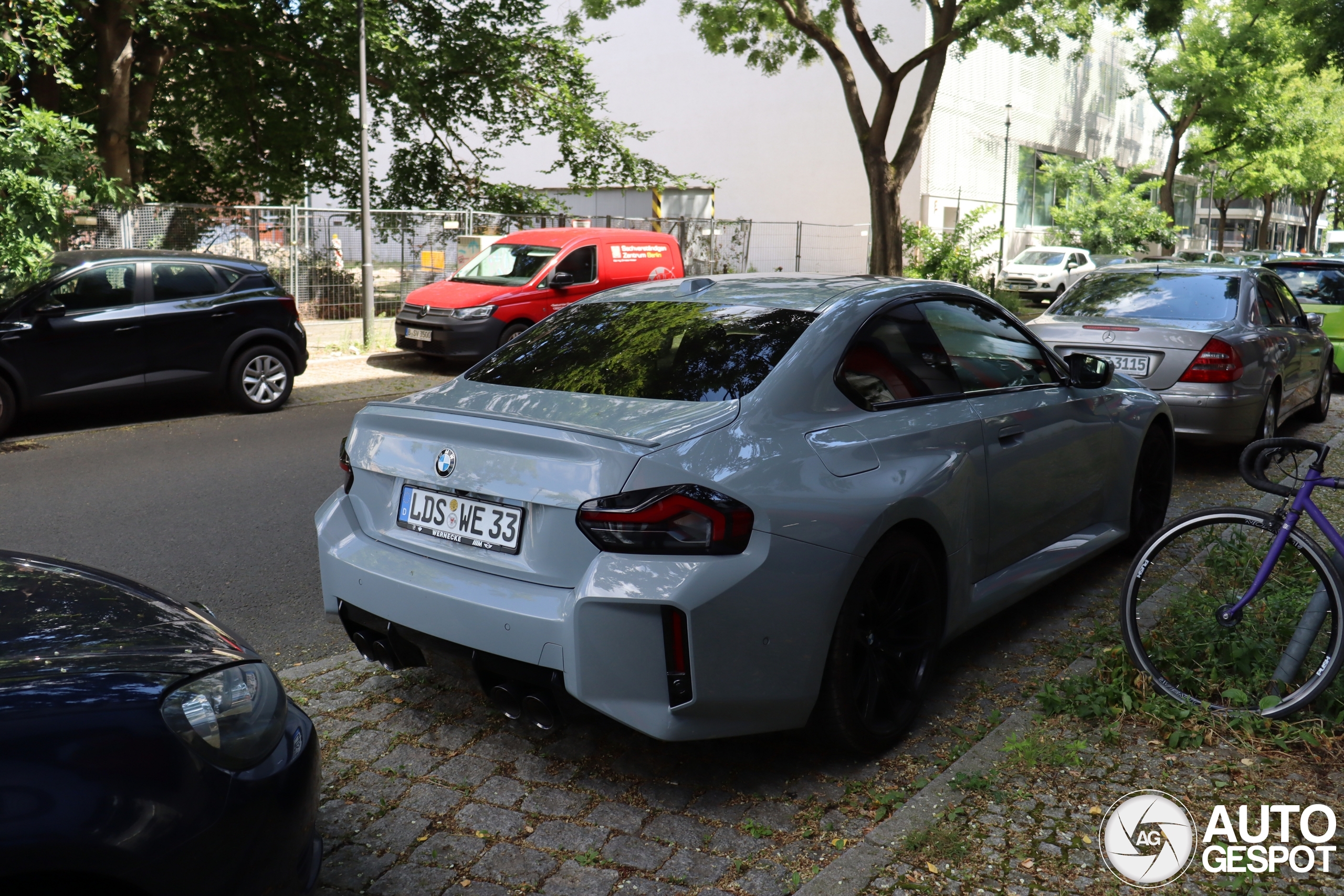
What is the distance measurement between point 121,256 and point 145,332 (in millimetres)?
732

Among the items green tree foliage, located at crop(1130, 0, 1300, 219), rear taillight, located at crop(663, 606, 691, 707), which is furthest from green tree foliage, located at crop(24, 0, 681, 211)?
green tree foliage, located at crop(1130, 0, 1300, 219)

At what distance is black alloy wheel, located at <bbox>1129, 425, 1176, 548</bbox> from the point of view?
19.4 ft

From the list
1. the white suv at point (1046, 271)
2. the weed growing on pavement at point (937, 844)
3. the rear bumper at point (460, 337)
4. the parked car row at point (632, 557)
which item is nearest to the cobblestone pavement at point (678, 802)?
the weed growing on pavement at point (937, 844)

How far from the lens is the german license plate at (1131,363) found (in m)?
8.13

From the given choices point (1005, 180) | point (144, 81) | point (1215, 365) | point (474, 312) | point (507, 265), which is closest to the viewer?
point (1215, 365)

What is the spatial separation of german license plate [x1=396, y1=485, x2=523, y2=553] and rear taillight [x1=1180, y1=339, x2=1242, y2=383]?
20.5ft

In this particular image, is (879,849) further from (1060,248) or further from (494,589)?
(1060,248)

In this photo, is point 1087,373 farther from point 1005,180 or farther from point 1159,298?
point 1005,180

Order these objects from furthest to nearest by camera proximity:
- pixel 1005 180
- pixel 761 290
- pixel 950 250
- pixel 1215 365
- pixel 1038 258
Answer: pixel 1005 180, pixel 1038 258, pixel 950 250, pixel 1215 365, pixel 761 290

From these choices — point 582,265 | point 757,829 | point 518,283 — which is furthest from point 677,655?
point 582,265

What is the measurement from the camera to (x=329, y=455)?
30.1 ft

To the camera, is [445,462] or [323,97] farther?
[323,97]

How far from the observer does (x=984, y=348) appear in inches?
188
